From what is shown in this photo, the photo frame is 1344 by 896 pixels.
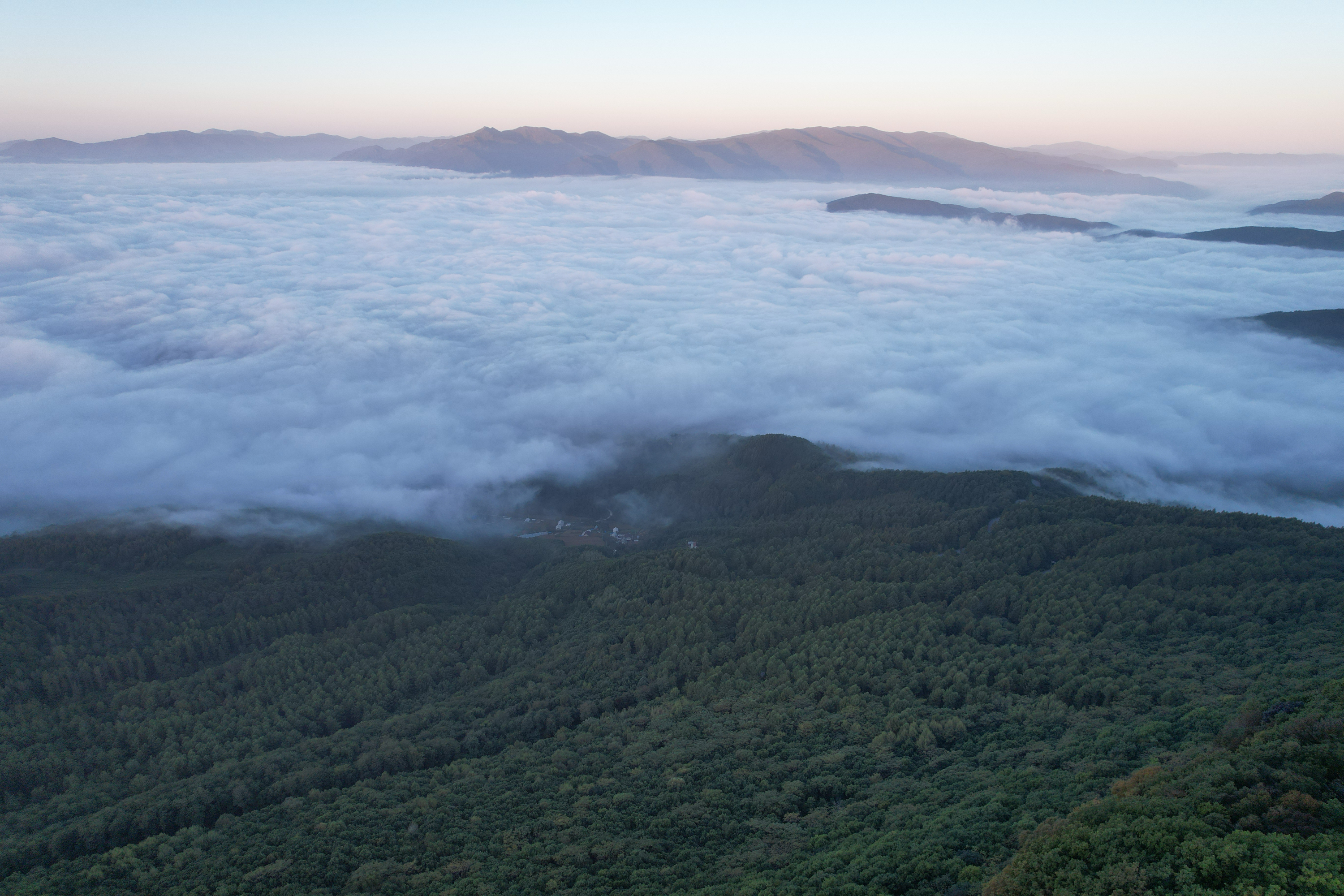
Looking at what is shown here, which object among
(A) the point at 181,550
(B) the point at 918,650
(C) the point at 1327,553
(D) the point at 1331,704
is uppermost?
(D) the point at 1331,704

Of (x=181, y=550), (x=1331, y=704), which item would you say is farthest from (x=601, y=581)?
(x=1331, y=704)

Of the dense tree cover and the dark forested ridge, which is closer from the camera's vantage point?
the dense tree cover

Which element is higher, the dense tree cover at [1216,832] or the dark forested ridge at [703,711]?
the dense tree cover at [1216,832]

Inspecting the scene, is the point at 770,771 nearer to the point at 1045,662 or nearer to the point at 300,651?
the point at 1045,662

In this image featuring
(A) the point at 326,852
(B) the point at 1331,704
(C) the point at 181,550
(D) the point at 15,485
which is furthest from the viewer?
(D) the point at 15,485

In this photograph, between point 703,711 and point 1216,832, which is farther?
point 703,711

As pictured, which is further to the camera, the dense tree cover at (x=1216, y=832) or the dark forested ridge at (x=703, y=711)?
the dark forested ridge at (x=703, y=711)

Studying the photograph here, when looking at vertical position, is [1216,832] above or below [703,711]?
above

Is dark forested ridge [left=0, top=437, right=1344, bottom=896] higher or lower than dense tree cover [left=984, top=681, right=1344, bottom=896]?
lower
